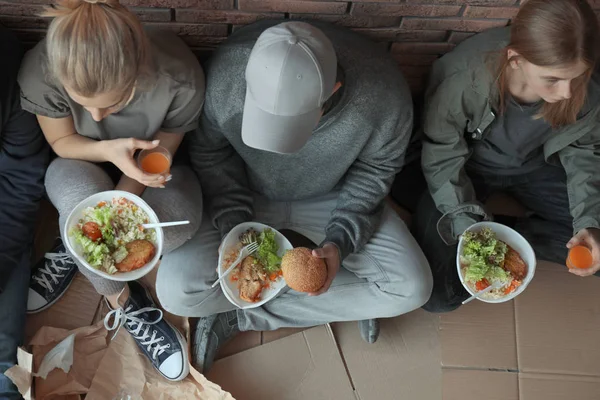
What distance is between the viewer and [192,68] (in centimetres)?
154

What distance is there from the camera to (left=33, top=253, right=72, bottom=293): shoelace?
1.93 metres

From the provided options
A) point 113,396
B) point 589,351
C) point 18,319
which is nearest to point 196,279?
point 113,396

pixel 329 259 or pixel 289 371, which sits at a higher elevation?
pixel 329 259

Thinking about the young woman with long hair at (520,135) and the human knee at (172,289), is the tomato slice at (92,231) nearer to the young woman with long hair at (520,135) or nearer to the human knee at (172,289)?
the human knee at (172,289)

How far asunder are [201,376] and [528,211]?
1.33 metres

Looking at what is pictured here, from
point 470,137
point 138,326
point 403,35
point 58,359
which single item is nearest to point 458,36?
point 403,35

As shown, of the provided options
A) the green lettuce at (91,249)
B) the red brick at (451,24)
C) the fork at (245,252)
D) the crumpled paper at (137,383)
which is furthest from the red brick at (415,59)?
the crumpled paper at (137,383)

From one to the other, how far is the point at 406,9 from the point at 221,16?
55cm

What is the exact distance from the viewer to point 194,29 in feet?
5.69

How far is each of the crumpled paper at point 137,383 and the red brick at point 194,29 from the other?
1020mm

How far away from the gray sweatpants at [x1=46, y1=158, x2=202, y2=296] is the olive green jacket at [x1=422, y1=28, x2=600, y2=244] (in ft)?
2.45

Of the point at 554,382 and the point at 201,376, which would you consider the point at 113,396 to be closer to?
the point at 201,376

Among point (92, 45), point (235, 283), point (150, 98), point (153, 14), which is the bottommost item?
point (235, 283)

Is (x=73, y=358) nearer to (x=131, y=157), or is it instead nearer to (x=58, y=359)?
(x=58, y=359)
